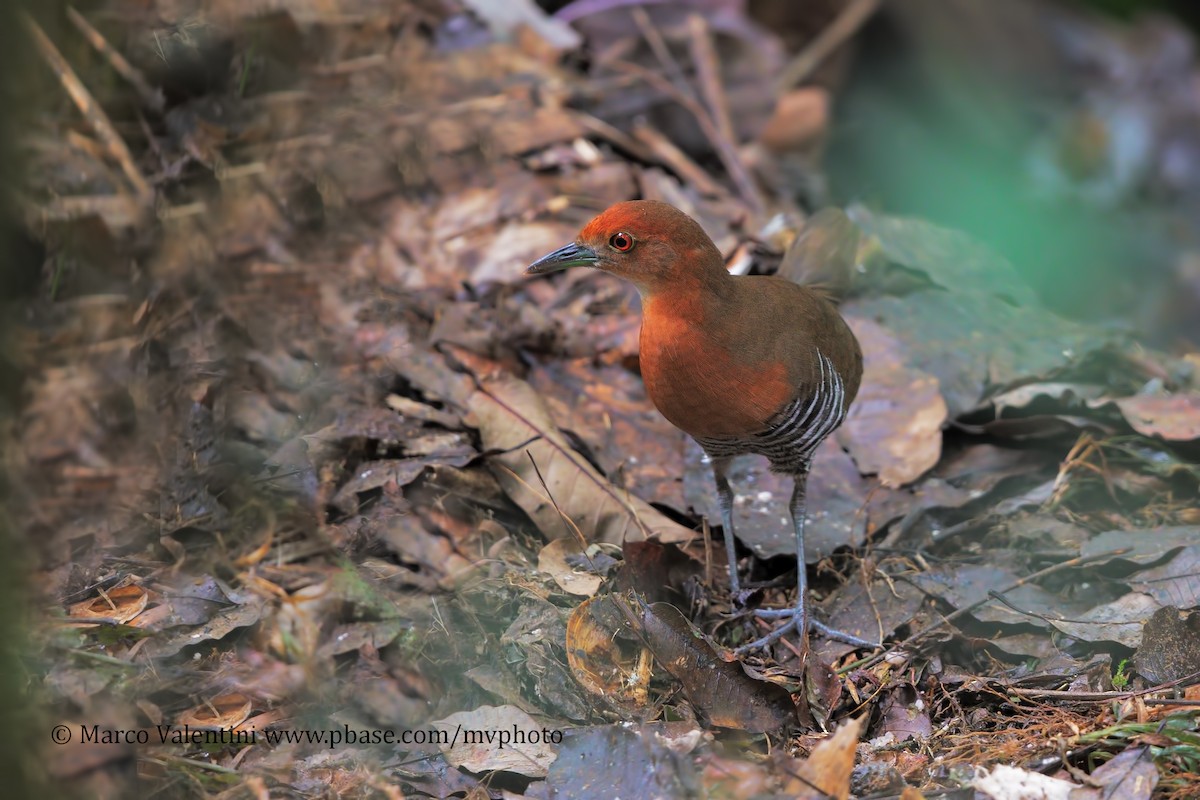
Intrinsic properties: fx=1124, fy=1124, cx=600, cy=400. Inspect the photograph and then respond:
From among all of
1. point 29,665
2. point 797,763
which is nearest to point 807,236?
point 797,763

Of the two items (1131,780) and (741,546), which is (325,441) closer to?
(741,546)

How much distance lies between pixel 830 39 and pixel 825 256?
4.09 m

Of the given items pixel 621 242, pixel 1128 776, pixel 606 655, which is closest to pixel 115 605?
pixel 606 655

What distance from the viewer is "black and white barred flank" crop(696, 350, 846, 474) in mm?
3932

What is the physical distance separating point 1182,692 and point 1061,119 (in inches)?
259

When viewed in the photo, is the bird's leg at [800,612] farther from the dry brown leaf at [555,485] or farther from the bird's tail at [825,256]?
the bird's tail at [825,256]

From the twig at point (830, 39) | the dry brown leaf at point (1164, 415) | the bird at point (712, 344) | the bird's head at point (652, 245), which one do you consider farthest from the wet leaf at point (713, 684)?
the twig at point (830, 39)

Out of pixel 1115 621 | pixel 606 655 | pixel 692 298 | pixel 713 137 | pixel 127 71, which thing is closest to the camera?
pixel 606 655

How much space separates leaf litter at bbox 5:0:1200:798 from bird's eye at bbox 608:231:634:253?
33.9 inches

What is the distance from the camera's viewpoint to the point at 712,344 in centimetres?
384

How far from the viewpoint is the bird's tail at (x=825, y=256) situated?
4930 millimetres

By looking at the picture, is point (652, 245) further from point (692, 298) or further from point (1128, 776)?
point (1128, 776)

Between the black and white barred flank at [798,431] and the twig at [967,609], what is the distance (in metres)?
0.75

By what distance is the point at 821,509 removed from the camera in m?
4.59
